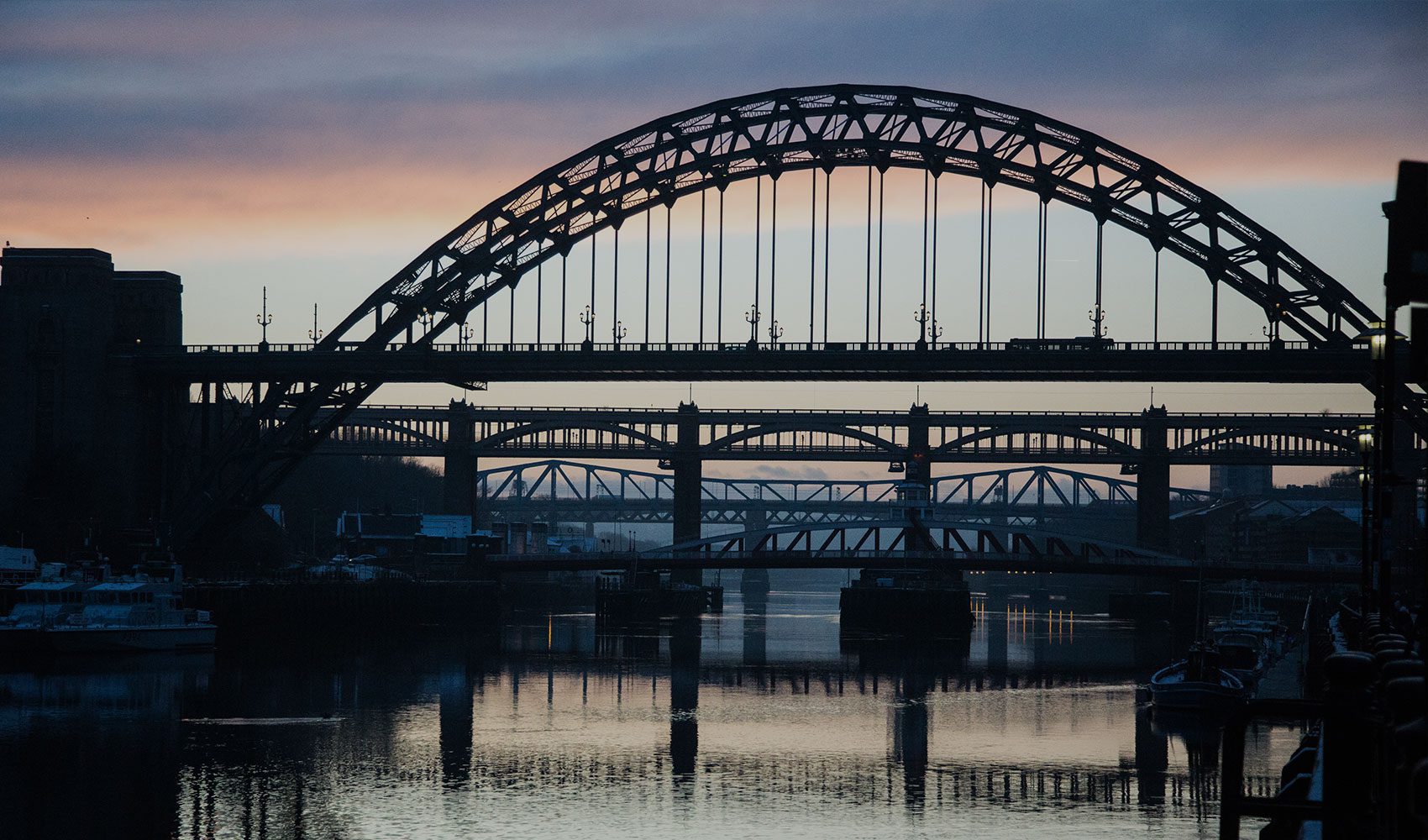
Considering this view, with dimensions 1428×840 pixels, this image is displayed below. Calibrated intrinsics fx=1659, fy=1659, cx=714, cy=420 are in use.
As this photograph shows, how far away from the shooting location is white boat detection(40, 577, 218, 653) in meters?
69.5

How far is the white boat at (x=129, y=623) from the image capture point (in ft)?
228

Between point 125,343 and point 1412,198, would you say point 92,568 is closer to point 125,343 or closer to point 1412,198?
point 125,343

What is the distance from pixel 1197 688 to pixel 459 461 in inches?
3284

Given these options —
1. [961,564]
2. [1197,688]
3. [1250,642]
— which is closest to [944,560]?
[961,564]

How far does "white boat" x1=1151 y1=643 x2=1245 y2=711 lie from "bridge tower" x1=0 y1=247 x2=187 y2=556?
164 feet

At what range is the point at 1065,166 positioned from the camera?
75.2 m

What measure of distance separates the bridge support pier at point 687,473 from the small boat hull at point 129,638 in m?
51.4

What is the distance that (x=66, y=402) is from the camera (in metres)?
81.1

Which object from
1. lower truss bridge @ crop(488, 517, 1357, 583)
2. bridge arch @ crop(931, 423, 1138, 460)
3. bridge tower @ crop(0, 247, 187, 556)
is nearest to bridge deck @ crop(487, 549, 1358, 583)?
lower truss bridge @ crop(488, 517, 1357, 583)

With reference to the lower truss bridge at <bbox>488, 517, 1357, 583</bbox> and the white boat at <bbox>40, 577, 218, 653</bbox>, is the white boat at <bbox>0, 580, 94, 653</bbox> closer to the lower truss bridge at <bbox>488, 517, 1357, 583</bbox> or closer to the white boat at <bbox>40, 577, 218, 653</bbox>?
the white boat at <bbox>40, 577, 218, 653</bbox>

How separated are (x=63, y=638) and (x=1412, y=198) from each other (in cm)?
6775

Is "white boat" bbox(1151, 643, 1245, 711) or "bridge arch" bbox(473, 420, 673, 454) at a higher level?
"bridge arch" bbox(473, 420, 673, 454)

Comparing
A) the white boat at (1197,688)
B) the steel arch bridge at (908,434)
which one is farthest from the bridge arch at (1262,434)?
the white boat at (1197,688)

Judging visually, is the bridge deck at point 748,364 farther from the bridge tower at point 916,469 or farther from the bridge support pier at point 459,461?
the bridge support pier at point 459,461
